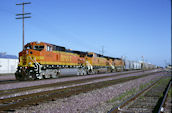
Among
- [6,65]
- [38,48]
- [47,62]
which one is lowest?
[6,65]

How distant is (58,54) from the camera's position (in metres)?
23.0

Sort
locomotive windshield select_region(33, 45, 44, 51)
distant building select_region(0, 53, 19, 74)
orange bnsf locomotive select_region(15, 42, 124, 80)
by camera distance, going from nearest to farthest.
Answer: orange bnsf locomotive select_region(15, 42, 124, 80), locomotive windshield select_region(33, 45, 44, 51), distant building select_region(0, 53, 19, 74)

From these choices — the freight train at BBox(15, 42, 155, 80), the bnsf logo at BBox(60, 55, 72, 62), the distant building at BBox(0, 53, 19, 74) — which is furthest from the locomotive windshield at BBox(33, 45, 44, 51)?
the distant building at BBox(0, 53, 19, 74)

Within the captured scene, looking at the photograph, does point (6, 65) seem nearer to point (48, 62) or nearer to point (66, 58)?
point (66, 58)

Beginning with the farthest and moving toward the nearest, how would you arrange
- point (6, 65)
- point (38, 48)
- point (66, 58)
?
point (6, 65) < point (66, 58) < point (38, 48)

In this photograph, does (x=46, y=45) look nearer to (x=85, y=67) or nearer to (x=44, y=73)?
(x=44, y=73)

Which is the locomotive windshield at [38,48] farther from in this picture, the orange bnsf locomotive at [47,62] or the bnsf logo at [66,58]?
the bnsf logo at [66,58]

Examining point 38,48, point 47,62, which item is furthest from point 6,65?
point 38,48

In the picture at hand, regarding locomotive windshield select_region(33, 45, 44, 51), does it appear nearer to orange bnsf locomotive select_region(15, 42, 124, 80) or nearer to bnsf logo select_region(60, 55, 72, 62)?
orange bnsf locomotive select_region(15, 42, 124, 80)

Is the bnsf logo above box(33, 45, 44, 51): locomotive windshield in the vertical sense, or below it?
below

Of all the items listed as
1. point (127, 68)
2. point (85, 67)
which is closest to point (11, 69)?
point (85, 67)

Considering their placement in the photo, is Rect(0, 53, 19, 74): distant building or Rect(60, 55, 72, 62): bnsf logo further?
Rect(0, 53, 19, 74): distant building

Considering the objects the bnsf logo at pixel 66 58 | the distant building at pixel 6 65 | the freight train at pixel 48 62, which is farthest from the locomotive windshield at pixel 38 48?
the distant building at pixel 6 65

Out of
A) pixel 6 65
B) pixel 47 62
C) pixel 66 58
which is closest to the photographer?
pixel 47 62
